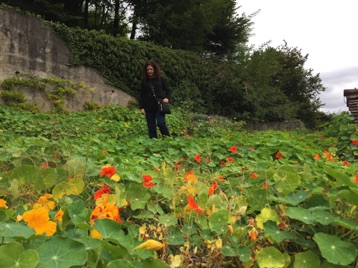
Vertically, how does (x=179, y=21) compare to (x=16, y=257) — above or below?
above

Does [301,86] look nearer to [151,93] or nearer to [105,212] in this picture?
[151,93]


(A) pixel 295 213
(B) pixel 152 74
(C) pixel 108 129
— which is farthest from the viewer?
(C) pixel 108 129

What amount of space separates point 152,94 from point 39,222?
464cm

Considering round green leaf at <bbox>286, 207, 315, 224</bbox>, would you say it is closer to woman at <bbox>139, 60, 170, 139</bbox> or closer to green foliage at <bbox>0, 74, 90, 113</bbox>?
woman at <bbox>139, 60, 170, 139</bbox>

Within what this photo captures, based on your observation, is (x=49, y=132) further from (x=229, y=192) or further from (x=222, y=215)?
(x=222, y=215)

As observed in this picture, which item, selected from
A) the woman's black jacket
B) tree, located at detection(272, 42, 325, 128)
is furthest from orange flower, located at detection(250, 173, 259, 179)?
tree, located at detection(272, 42, 325, 128)

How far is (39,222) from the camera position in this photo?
964 millimetres

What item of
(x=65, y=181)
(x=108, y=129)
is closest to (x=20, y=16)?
(x=108, y=129)

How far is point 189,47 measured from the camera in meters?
15.0

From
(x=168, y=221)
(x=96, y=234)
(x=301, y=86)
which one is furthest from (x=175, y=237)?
(x=301, y=86)

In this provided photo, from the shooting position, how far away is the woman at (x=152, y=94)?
5.49 meters

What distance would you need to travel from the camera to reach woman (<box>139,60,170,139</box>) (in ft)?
18.0

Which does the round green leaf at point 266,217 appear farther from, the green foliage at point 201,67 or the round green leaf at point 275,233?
the green foliage at point 201,67

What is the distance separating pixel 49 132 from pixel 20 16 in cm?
558
